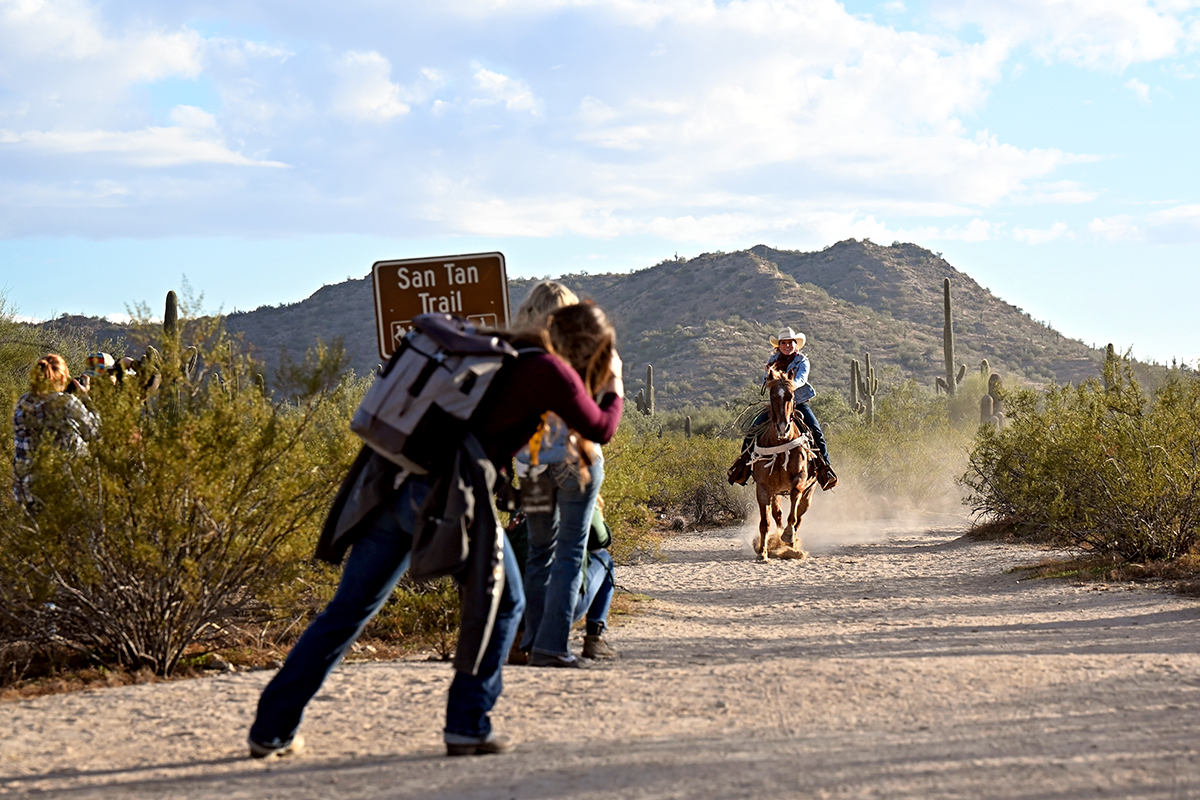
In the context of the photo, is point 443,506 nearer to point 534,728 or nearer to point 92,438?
point 534,728

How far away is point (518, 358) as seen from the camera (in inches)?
187

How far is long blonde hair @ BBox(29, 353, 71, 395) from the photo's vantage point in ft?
25.4

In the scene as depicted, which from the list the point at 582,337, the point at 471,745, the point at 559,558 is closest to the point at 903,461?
the point at 559,558

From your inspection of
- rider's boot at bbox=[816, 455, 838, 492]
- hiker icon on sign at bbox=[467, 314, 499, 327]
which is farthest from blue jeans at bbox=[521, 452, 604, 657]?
rider's boot at bbox=[816, 455, 838, 492]

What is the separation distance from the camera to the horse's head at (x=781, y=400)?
51.1 feet

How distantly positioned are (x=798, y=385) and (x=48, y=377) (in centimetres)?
974

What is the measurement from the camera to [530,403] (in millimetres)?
4738

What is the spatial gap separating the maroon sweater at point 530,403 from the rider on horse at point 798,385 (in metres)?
10.9

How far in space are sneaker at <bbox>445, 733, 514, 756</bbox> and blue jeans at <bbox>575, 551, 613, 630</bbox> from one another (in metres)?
2.45

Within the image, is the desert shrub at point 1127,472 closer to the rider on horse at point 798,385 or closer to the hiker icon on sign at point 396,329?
the rider on horse at point 798,385

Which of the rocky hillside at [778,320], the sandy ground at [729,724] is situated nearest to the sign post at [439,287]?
the sandy ground at [729,724]

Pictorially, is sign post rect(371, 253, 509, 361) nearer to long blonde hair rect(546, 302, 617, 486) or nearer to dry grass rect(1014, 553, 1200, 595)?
long blonde hair rect(546, 302, 617, 486)

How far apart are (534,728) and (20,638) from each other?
139 inches

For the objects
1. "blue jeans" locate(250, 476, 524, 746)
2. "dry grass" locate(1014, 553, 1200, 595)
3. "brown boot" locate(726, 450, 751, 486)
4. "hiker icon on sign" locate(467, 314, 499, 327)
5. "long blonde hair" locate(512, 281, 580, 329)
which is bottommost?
"dry grass" locate(1014, 553, 1200, 595)
